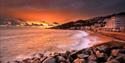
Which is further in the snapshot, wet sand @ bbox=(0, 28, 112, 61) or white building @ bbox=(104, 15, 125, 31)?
wet sand @ bbox=(0, 28, 112, 61)

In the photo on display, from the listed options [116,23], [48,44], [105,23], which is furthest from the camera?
[48,44]

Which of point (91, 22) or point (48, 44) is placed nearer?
point (91, 22)

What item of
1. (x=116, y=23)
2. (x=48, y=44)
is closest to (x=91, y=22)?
(x=116, y=23)

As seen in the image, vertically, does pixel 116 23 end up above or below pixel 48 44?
above

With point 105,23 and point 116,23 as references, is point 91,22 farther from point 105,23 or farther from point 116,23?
point 116,23

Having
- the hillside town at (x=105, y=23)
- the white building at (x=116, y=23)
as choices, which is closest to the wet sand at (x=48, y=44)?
the hillside town at (x=105, y=23)

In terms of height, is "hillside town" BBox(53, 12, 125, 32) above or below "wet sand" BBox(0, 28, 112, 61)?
above

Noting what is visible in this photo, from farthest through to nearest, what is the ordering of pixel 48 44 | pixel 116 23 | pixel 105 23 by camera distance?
pixel 48 44 < pixel 105 23 < pixel 116 23

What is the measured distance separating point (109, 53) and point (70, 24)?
3.43 feet

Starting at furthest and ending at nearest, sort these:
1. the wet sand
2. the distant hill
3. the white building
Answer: the wet sand, the distant hill, the white building

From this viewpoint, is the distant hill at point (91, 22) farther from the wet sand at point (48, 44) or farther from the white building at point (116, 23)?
the wet sand at point (48, 44)

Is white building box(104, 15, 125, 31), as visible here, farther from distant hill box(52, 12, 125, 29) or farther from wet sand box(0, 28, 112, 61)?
wet sand box(0, 28, 112, 61)

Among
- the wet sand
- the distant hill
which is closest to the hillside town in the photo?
the distant hill

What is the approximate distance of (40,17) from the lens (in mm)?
3750
